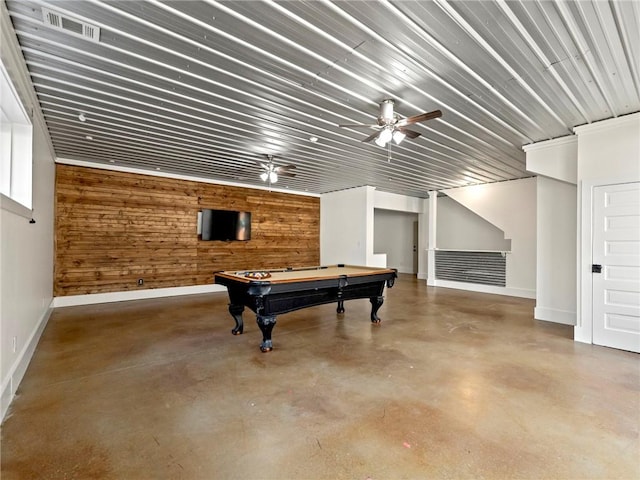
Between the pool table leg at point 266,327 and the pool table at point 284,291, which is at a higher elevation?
the pool table at point 284,291

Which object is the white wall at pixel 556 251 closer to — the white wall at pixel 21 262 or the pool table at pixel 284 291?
the pool table at pixel 284 291

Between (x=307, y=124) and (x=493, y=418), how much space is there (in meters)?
3.62

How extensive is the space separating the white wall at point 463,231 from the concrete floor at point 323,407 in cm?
452

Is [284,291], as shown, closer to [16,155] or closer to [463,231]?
[16,155]

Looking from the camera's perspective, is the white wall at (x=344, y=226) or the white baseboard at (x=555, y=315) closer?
the white baseboard at (x=555, y=315)

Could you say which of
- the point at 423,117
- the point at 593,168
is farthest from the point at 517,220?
the point at 423,117

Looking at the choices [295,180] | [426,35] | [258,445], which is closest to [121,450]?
[258,445]

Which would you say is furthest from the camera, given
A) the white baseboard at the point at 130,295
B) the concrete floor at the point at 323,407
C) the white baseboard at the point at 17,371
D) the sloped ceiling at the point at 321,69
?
the white baseboard at the point at 130,295

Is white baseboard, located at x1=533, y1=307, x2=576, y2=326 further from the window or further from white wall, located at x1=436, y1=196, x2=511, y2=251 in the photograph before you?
the window

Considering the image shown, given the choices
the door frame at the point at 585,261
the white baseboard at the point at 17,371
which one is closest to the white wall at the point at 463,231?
the door frame at the point at 585,261

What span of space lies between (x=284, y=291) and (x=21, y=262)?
2573mm

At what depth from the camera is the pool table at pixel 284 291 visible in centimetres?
349

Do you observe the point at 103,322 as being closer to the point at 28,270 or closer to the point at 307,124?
the point at 28,270

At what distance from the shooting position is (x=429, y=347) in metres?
3.71
